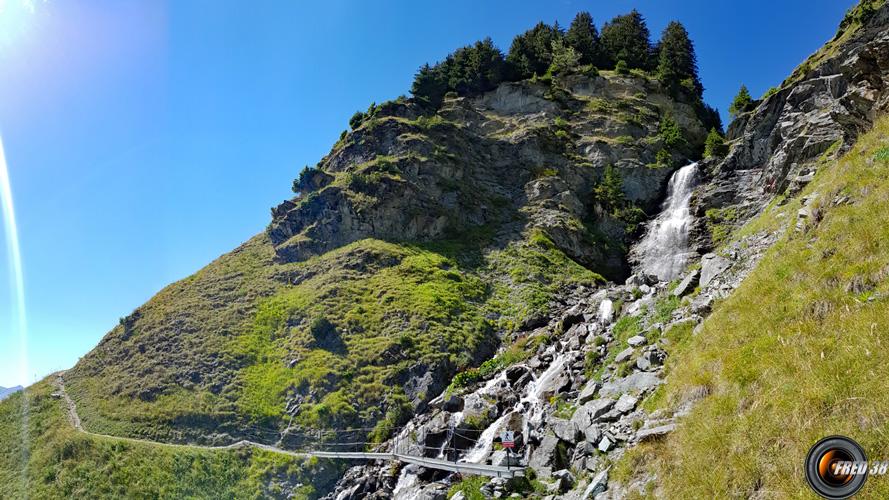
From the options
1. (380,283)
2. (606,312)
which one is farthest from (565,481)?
(380,283)

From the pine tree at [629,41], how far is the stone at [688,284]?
240 ft

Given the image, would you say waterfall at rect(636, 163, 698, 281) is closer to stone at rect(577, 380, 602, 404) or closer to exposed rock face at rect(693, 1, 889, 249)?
exposed rock face at rect(693, 1, 889, 249)

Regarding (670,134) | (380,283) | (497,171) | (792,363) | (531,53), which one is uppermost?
(531,53)

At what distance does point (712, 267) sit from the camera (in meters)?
16.2

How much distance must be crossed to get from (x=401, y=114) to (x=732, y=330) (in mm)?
59743

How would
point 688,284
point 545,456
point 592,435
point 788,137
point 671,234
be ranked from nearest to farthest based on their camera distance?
point 592,435 → point 545,456 → point 688,284 → point 788,137 → point 671,234

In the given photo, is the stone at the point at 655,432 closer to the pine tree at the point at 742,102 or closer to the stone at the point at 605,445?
the stone at the point at 605,445

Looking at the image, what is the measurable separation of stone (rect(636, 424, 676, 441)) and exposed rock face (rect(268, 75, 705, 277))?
38.6 meters

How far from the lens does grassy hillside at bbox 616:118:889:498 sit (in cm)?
648

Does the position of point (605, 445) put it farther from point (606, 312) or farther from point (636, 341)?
point (606, 312)

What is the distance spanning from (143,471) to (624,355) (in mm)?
27849

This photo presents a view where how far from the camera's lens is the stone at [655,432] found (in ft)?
30.5

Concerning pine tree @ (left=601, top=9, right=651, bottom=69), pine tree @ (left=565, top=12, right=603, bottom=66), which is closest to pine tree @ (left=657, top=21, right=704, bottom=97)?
pine tree @ (left=601, top=9, right=651, bottom=69)

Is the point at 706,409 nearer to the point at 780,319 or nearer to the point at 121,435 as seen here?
the point at 780,319
